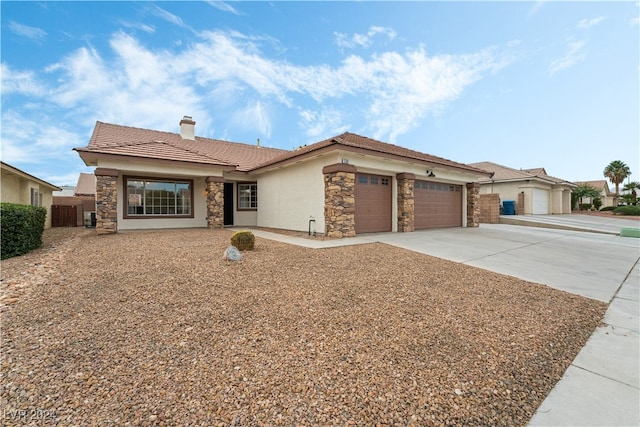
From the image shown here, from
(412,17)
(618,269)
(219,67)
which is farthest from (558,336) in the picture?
(219,67)

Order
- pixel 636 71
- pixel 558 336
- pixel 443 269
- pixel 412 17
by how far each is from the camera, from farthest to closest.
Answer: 1. pixel 412 17
2. pixel 636 71
3. pixel 443 269
4. pixel 558 336

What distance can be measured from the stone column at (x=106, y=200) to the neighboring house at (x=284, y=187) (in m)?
0.03

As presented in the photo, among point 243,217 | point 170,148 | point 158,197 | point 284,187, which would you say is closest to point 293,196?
point 284,187

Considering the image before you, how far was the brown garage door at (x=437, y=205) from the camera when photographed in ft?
44.1

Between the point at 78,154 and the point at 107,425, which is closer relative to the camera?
the point at 107,425

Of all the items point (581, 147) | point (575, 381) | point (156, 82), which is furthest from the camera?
point (581, 147)

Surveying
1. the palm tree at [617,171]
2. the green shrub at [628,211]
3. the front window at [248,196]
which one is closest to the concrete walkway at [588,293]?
the front window at [248,196]

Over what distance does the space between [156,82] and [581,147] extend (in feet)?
74.3

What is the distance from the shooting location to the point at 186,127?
17.8 metres

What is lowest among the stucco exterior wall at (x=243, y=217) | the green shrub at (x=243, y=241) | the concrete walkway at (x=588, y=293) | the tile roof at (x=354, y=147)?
the concrete walkway at (x=588, y=293)

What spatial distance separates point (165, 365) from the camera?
8.04 ft

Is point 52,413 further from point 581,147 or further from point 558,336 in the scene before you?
point 581,147

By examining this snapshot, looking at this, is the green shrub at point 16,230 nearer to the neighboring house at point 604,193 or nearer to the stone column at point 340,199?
the stone column at point 340,199

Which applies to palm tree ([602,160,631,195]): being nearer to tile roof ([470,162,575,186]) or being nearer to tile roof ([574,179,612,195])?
tile roof ([574,179,612,195])
